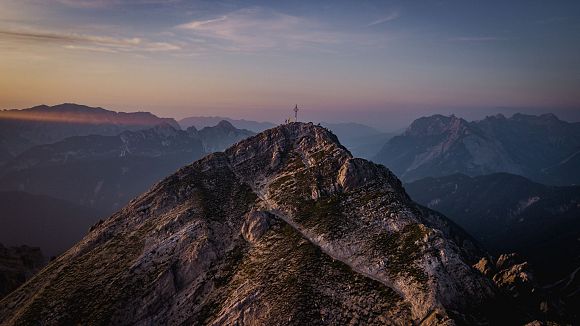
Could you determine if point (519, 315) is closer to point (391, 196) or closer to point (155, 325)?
point (391, 196)

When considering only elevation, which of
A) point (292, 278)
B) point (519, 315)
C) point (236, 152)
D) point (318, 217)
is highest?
point (236, 152)

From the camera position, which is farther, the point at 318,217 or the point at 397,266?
the point at 318,217

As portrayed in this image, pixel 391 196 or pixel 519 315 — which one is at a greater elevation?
pixel 391 196

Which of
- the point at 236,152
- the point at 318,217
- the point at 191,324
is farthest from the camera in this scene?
the point at 236,152

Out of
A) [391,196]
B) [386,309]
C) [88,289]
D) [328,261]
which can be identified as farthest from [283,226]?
[88,289]

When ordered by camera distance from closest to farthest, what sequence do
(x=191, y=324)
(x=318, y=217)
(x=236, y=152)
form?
(x=191, y=324) < (x=318, y=217) < (x=236, y=152)

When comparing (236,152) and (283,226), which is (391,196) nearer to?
(283,226)

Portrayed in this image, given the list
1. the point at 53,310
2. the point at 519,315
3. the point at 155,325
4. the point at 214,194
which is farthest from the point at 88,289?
the point at 519,315
